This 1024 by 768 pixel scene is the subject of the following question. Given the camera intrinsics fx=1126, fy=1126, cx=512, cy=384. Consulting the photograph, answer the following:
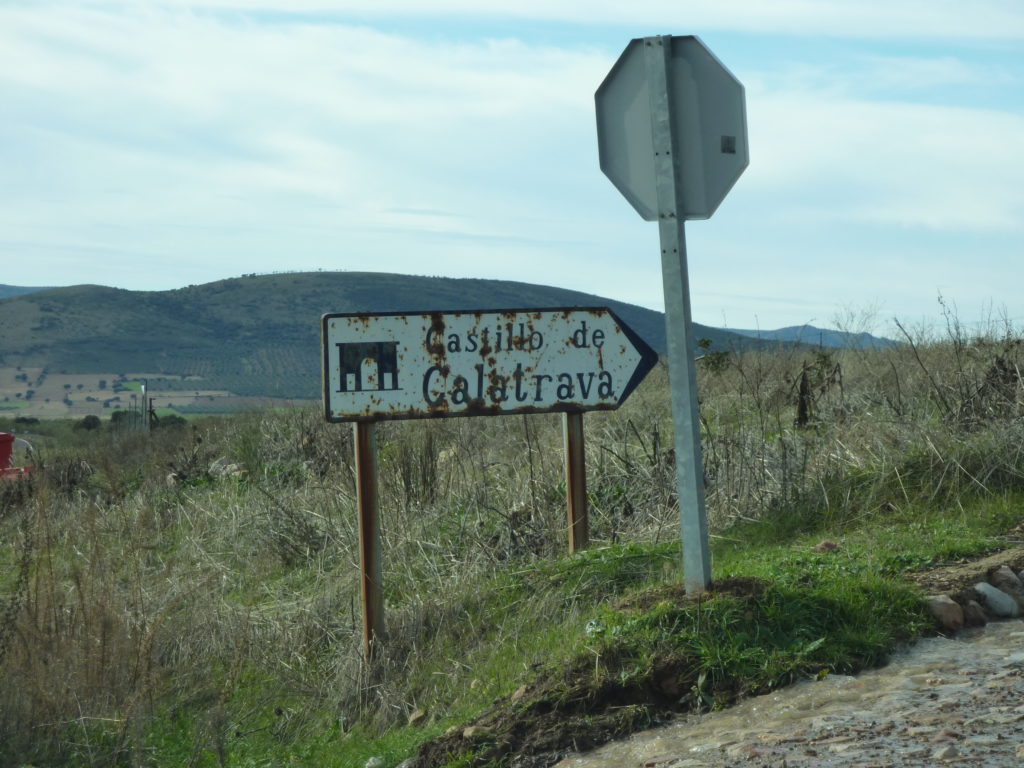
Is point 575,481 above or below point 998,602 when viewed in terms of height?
above

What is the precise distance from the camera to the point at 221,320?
8625cm

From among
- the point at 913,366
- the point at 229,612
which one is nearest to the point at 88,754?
the point at 229,612

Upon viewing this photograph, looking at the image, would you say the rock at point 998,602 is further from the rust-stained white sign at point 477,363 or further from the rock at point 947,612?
the rust-stained white sign at point 477,363

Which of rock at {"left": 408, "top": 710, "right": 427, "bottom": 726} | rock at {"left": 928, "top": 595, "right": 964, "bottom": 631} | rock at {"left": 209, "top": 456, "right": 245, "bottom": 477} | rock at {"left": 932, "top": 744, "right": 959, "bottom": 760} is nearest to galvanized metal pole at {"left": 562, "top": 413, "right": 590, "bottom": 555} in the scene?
rock at {"left": 408, "top": 710, "right": 427, "bottom": 726}

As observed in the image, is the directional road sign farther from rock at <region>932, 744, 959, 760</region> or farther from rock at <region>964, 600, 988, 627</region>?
rock at <region>932, 744, 959, 760</region>

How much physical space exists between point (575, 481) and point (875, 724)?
3.20m

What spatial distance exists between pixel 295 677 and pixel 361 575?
0.75m

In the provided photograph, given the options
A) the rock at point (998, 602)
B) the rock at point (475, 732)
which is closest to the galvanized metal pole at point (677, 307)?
the rock at point (475, 732)

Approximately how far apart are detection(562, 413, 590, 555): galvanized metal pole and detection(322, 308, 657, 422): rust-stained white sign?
0.29 meters

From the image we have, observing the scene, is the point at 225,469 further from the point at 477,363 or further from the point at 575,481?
the point at 477,363

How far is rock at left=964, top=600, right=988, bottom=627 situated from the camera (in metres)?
4.98

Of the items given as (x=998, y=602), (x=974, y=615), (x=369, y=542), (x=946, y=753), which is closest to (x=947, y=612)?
(x=974, y=615)

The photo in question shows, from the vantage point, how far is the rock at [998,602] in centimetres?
510

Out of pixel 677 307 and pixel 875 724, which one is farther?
pixel 677 307
